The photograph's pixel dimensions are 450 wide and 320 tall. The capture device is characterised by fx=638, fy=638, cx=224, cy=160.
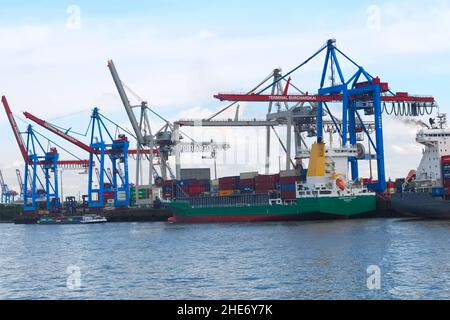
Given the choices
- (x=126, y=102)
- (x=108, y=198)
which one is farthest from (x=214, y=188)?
(x=108, y=198)

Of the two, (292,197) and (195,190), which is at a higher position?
(195,190)

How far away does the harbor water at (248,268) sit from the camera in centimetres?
2258

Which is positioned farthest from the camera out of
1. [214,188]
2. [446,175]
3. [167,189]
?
[167,189]

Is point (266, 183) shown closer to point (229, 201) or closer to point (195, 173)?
point (229, 201)

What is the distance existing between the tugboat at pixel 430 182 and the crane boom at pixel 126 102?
49.5 m

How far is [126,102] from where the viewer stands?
100188mm

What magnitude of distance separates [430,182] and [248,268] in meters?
34.8

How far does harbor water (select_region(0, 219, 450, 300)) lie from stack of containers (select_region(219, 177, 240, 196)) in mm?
30027

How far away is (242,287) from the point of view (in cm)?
2344

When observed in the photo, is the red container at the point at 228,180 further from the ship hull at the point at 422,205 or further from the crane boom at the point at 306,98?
the ship hull at the point at 422,205

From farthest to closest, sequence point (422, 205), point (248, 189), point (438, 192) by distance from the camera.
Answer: point (248, 189)
point (422, 205)
point (438, 192)

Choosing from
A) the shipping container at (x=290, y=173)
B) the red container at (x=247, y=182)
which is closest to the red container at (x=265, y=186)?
the red container at (x=247, y=182)

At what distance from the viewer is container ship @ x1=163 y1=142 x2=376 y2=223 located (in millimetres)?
63781

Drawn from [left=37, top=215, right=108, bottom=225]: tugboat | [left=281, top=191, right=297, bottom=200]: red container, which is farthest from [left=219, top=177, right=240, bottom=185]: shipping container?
[left=37, top=215, right=108, bottom=225]: tugboat
